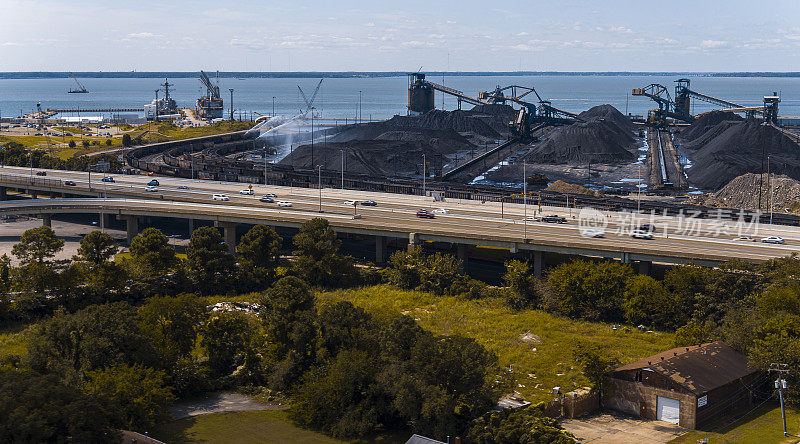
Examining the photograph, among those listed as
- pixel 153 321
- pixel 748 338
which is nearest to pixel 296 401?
pixel 153 321

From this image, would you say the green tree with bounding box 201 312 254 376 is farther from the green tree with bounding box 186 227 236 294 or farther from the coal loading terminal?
the coal loading terminal

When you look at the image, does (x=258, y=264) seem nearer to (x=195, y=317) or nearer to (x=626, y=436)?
(x=195, y=317)

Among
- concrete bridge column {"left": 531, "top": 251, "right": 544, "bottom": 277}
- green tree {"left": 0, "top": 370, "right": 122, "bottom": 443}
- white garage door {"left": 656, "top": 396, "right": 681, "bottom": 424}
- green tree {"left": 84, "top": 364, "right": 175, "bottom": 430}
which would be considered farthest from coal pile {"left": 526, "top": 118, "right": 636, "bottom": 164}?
green tree {"left": 0, "top": 370, "right": 122, "bottom": 443}

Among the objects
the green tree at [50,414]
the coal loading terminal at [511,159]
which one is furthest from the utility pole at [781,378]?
the coal loading terminal at [511,159]

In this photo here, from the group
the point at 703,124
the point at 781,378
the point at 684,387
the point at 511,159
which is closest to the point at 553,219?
the point at 781,378

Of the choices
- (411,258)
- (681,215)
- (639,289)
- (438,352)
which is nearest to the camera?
(438,352)

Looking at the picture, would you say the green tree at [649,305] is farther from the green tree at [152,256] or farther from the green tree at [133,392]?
the green tree at [152,256]
